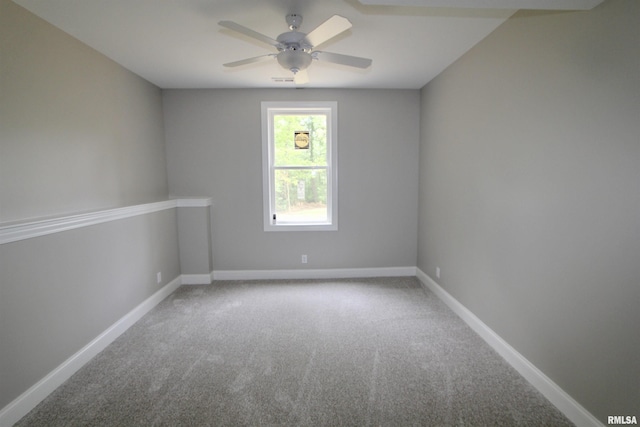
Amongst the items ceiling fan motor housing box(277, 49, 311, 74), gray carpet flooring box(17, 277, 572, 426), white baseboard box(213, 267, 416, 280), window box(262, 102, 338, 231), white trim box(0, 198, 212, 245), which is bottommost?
gray carpet flooring box(17, 277, 572, 426)

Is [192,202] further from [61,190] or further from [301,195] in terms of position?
[61,190]

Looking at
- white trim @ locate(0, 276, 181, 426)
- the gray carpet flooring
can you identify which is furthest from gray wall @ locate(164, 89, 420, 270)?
white trim @ locate(0, 276, 181, 426)

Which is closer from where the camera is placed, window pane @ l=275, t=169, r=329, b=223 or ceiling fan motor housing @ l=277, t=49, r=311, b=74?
ceiling fan motor housing @ l=277, t=49, r=311, b=74

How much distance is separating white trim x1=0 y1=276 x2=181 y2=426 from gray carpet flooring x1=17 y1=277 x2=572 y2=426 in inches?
2.1

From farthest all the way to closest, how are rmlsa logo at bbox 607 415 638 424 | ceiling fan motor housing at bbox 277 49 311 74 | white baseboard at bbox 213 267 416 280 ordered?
white baseboard at bbox 213 267 416 280
ceiling fan motor housing at bbox 277 49 311 74
rmlsa logo at bbox 607 415 638 424

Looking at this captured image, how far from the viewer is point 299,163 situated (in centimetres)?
405

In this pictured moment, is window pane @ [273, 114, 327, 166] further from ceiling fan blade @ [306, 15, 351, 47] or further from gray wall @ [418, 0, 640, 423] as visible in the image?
ceiling fan blade @ [306, 15, 351, 47]

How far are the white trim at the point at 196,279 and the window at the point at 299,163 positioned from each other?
1.04 meters

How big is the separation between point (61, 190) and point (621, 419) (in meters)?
3.70

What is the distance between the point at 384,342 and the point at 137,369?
6.31ft

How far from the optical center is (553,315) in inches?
74.0

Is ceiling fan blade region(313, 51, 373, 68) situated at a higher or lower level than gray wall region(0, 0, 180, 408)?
higher

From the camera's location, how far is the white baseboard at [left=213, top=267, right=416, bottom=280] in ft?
13.5

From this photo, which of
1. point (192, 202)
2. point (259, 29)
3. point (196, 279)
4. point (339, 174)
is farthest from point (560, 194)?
point (196, 279)
